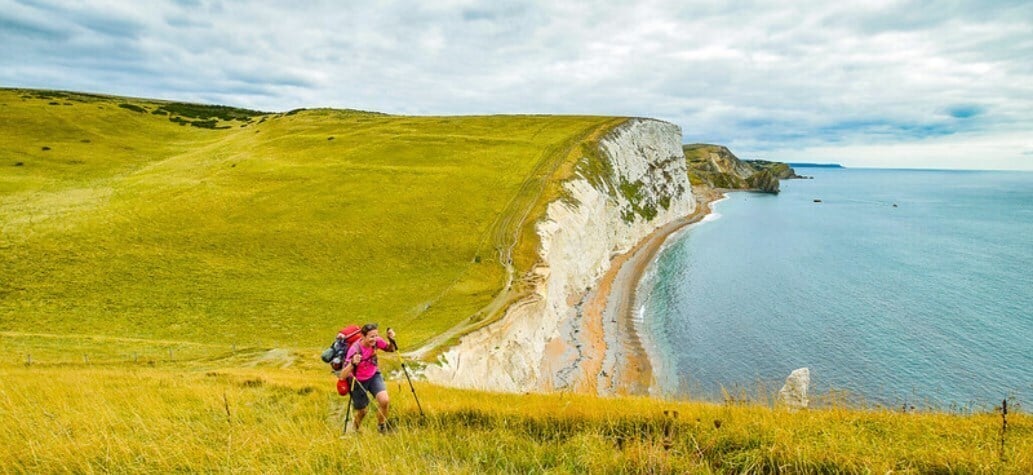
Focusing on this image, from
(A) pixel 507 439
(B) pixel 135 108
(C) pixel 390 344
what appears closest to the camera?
(A) pixel 507 439

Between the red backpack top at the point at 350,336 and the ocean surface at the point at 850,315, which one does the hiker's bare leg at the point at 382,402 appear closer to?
the red backpack top at the point at 350,336

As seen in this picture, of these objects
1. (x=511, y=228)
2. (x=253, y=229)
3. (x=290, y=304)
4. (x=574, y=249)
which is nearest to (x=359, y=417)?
(x=290, y=304)

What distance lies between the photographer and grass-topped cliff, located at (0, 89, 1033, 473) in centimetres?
668

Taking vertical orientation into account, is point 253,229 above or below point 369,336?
below

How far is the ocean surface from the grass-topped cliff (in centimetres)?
724

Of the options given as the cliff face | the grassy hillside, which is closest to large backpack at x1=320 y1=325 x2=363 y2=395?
the grassy hillside

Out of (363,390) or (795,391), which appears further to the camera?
(795,391)

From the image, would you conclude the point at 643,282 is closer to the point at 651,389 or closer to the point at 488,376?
the point at 651,389

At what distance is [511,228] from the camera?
170ft

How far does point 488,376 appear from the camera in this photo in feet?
105

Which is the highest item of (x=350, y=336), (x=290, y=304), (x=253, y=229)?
(x=350, y=336)

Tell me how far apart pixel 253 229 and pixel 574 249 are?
1367 inches

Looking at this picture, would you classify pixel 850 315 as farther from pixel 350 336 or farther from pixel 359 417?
pixel 359 417

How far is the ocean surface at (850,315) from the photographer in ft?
127
